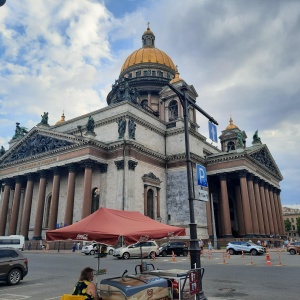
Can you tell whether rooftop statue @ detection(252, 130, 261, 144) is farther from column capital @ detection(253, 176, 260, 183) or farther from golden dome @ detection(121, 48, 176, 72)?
golden dome @ detection(121, 48, 176, 72)

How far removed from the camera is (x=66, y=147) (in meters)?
40.1

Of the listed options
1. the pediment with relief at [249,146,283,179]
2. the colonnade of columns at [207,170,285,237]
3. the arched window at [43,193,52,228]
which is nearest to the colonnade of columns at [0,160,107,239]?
the arched window at [43,193,52,228]

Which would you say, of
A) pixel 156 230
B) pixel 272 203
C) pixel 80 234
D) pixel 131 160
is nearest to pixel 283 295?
pixel 156 230

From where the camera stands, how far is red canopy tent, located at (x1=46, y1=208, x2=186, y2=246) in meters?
8.91

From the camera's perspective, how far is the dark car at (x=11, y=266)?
534 inches

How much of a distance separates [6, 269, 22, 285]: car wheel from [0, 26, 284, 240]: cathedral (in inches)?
861

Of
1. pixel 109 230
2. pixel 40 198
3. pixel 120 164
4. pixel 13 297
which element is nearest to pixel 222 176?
pixel 120 164

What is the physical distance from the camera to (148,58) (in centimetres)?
6372

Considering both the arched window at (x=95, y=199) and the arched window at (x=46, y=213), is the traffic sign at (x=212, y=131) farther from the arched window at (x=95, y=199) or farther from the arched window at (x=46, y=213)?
the arched window at (x=46, y=213)

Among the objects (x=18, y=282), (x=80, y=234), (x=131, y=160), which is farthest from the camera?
(x=131, y=160)

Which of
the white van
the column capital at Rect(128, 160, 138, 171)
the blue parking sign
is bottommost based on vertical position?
the white van

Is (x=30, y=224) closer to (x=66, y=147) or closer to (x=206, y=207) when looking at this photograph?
(x=66, y=147)


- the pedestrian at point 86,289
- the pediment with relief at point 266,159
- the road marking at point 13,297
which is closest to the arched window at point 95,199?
the pediment with relief at point 266,159

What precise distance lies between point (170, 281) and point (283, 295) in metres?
5.28
